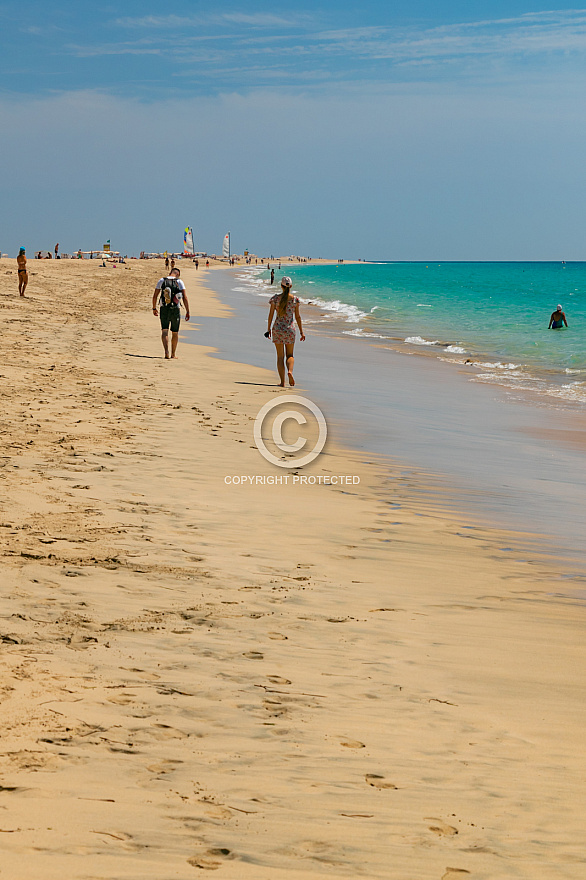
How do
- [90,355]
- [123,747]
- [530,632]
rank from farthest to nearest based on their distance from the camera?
1. [90,355]
2. [530,632]
3. [123,747]

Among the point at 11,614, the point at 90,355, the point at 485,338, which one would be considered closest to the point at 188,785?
the point at 11,614

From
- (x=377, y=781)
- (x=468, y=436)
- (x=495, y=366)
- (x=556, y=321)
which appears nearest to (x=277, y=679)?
(x=377, y=781)

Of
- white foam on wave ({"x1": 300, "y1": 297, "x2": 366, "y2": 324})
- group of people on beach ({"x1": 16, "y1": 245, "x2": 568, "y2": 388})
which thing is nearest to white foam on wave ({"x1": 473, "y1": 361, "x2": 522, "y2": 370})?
group of people on beach ({"x1": 16, "y1": 245, "x2": 568, "y2": 388})

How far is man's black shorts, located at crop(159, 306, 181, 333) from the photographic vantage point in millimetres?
14125

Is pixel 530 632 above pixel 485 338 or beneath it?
beneath

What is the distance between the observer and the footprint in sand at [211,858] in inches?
92.5

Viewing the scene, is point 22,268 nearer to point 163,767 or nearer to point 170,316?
point 170,316

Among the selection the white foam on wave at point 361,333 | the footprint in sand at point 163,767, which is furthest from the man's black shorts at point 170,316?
the white foam on wave at point 361,333

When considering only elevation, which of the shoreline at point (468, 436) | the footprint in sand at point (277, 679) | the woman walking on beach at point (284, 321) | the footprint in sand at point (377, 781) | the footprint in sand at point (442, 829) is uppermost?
the woman walking on beach at point (284, 321)

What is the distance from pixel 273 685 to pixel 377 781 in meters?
0.75

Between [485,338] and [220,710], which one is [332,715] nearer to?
[220,710]

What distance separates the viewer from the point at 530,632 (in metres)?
4.26

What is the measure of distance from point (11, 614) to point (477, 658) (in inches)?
89.5

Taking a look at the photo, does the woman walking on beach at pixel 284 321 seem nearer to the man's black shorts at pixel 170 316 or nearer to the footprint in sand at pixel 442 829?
the man's black shorts at pixel 170 316
